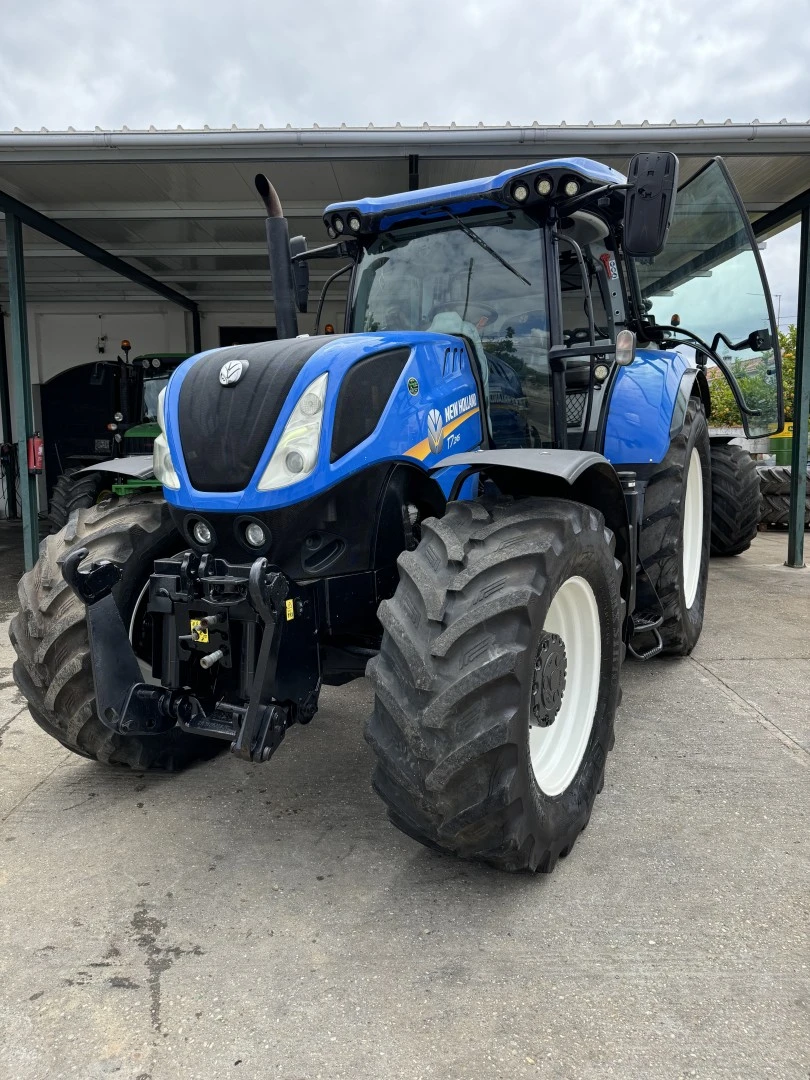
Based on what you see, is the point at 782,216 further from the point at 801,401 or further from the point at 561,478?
the point at 561,478

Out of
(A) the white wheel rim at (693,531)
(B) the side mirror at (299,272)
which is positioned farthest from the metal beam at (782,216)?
(B) the side mirror at (299,272)

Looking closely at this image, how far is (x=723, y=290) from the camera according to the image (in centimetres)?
488

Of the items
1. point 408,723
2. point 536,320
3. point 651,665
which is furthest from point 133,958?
point 651,665

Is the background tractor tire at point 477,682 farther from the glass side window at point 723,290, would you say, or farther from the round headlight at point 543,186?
the glass side window at point 723,290

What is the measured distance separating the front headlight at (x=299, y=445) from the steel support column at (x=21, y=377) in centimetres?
524

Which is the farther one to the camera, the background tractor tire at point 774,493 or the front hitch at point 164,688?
the background tractor tire at point 774,493

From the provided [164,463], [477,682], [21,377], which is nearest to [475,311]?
[164,463]

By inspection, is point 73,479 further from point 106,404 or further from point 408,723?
point 408,723

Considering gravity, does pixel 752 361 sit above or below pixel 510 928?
above

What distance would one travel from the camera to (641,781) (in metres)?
3.06

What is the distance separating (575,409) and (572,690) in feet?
4.80

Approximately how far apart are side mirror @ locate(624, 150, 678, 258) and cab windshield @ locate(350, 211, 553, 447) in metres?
0.42

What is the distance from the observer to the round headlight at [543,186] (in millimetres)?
2906

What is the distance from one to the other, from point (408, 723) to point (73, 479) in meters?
7.92
